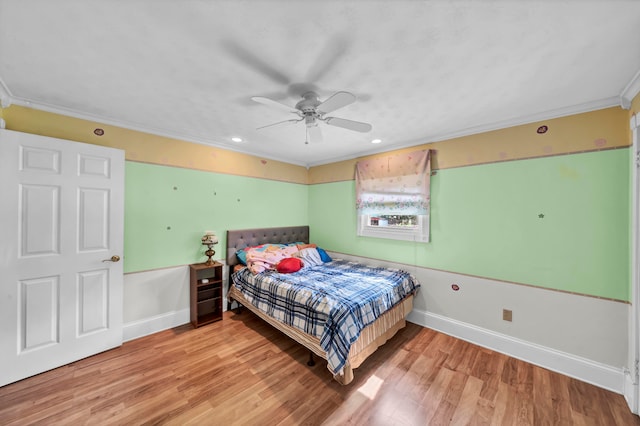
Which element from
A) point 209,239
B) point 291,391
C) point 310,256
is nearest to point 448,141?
point 310,256

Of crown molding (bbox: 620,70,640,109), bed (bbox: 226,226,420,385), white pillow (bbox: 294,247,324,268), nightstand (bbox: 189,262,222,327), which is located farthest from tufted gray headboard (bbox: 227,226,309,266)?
crown molding (bbox: 620,70,640,109)

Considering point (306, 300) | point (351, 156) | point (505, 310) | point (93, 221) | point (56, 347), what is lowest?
point (56, 347)

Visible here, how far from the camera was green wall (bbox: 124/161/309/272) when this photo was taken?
265 cm

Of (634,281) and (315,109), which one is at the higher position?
(315,109)

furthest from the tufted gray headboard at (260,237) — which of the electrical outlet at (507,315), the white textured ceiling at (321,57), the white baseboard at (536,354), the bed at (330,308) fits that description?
the electrical outlet at (507,315)

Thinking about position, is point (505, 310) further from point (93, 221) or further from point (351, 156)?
point (93, 221)

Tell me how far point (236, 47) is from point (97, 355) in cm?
309

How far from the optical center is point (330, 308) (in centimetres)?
202

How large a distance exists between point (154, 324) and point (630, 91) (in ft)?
16.3

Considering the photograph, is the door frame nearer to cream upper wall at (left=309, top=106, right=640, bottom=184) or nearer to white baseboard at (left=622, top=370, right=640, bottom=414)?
white baseboard at (left=622, top=370, right=640, bottom=414)

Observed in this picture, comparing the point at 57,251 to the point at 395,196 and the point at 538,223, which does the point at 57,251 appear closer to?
the point at 395,196

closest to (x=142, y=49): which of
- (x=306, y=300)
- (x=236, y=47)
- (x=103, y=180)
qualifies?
(x=236, y=47)

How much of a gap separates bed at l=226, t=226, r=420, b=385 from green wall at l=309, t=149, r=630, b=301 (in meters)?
0.72

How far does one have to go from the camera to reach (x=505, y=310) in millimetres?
2430
